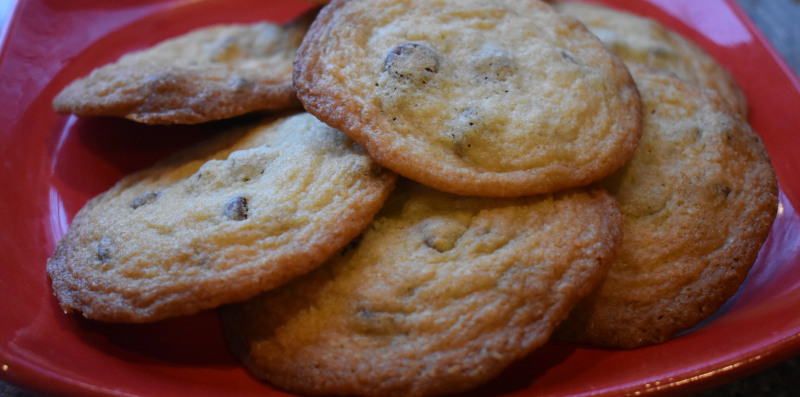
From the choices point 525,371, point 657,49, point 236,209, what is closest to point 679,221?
point 525,371

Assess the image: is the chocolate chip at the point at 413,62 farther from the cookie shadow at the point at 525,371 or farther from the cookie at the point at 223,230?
the cookie shadow at the point at 525,371

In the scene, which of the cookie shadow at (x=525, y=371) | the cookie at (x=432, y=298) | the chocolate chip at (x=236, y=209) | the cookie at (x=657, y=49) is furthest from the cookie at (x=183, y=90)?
the cookie at (x=657, y=49)

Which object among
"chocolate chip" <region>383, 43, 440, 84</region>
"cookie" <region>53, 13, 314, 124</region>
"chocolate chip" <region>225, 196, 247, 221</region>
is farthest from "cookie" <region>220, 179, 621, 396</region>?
"cookie" <region>53, 13, 314, 124</region>

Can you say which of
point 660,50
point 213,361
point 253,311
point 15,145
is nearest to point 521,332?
point 253,311

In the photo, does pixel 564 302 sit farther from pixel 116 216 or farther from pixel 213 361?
pixel 116 216

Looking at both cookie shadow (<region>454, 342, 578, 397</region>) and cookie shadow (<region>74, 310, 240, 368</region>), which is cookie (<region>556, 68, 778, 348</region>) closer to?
cookie shadow (<region>454, 342, 578, 397</region>)

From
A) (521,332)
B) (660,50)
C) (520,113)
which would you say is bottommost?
(521,332)

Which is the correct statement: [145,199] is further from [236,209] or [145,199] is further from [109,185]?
[109,185]
